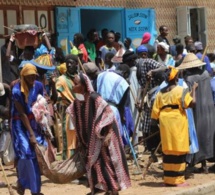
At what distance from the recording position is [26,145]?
8070 millimetres

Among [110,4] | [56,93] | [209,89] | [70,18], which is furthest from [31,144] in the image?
[110,4]

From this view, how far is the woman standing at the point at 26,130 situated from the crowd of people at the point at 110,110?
1 centimetres

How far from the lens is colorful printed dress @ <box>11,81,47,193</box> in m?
8.07

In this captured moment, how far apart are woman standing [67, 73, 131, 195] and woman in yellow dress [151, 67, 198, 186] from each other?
1.32 m

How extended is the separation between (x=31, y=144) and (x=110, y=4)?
28.6ft

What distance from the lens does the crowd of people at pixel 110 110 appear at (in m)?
8.01

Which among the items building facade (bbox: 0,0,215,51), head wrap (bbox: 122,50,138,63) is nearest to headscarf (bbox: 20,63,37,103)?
head wrap (bbox: 122,50,138,63)

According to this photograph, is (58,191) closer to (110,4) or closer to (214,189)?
(214,189)

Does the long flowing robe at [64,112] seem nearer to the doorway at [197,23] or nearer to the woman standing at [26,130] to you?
the woman standing at [26,130]

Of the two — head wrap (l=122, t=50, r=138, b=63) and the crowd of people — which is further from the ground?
head wrap (l=122, t=50, r=138, b=63)

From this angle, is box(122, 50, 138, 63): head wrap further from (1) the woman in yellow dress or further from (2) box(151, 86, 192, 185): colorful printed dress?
(2) box(151, 86, 192, 185): colorful printed dress

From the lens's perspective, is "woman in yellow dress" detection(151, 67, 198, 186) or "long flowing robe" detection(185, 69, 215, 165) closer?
"woman in yellow dress" detection(151, 67, 198, 186)

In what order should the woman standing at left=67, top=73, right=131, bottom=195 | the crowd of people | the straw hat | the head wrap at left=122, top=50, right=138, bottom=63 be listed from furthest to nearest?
the head wrap at left=122, top=50, right=138, bottom=63, the straw hat, the crowd of people, the woman standing at left=67, top=73, right=131, bottom=195

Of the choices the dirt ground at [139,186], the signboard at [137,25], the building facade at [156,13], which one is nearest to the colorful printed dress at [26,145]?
the dirt ground at [139,186]
